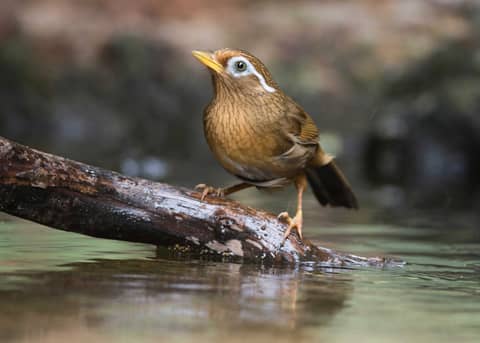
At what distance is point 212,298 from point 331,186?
238 centimetres

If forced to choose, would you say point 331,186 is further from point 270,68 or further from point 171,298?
point 270,68

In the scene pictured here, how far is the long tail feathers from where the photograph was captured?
5.64 meters

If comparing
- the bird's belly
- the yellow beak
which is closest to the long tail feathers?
the bird's belly

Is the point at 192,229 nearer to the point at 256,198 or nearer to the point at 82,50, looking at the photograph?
the point at 256,198

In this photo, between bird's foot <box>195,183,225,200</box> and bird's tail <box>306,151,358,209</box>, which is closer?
bird's foot <box>195,183,225,200</box>

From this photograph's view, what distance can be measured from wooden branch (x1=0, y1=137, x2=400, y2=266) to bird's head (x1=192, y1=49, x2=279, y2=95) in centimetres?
67

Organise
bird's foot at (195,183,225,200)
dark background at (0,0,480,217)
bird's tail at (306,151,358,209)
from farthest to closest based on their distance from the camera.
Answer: dark background at (0,0,480,217), bird's tail at (306,151,358,209), bird's foot at (195,183,225,200)

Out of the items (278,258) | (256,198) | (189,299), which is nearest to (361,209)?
(256,198)

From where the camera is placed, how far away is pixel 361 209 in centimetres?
839

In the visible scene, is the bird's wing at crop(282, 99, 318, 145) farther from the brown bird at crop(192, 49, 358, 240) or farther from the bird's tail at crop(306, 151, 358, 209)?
the bird's tail at crop(306, 151, 358, 209)

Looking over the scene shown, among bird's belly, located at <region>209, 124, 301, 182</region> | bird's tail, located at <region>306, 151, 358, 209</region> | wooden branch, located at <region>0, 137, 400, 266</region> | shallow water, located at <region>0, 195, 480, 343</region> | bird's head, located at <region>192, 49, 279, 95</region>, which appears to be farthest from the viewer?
bird's tail, located at <region>306, 151, 358, 209</region>

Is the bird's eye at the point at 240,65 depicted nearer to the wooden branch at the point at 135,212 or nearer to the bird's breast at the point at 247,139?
the bird's breast at the point at 247,139

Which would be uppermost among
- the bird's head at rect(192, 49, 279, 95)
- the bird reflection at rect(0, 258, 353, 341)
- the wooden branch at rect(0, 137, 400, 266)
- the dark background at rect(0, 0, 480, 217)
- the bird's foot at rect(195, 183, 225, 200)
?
the dark background at rect(0, 0, 480, 217)

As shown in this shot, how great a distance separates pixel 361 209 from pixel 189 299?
202 inches
